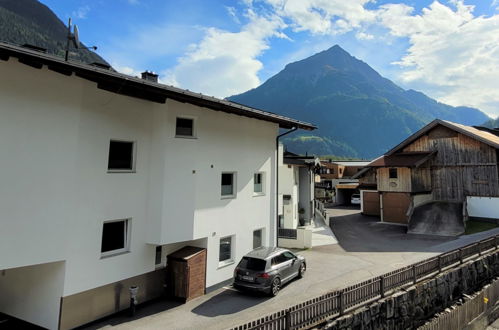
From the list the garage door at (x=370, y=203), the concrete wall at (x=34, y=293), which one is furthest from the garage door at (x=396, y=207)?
the concrete wall at (x=34, y=293)

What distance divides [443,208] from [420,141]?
8.15 meters

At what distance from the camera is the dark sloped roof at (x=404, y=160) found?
2942 centimetres

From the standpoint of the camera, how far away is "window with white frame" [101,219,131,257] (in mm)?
10141

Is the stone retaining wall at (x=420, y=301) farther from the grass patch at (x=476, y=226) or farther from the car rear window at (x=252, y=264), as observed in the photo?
the grass patch at (x=476, y=226)

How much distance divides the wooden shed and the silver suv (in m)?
1.53

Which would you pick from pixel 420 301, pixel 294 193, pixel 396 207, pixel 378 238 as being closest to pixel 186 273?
pixel 420 301

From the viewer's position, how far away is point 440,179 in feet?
103

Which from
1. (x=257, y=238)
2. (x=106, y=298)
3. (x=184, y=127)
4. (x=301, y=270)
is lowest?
(x=301, y=270)

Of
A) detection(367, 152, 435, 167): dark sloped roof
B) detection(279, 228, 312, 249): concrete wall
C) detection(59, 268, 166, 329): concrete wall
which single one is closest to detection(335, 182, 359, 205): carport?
detection(367, 152, 435, 167): dark sloped roof

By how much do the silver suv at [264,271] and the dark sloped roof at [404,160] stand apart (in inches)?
870

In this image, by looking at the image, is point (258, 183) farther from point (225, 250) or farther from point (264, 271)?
point (264, 271)

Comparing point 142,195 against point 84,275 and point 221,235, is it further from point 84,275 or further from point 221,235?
point 221,235

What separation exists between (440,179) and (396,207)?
20.1 ft

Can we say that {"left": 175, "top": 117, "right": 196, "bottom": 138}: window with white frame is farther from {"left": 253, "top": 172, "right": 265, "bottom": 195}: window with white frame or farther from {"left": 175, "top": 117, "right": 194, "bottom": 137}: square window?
{"left": 253, "top": 172, "right": 265, "bottom": 195}: window with white frame
